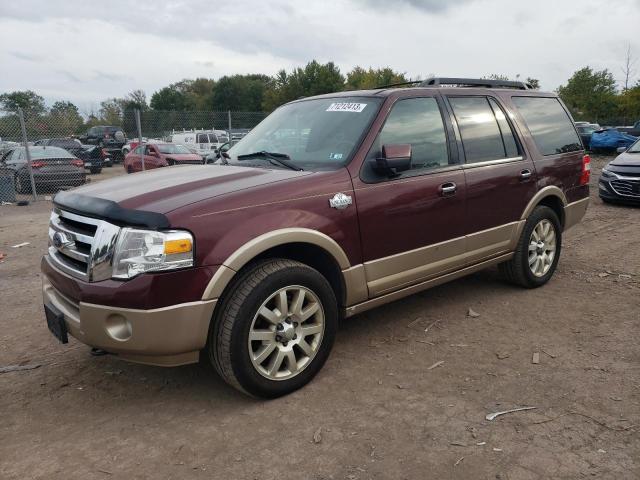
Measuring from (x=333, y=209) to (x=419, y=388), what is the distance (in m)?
1.27

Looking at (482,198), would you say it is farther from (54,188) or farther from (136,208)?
(54,188)

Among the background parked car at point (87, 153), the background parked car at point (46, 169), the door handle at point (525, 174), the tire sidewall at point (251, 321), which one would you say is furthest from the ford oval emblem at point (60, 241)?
the background parked car at point (87, 153)

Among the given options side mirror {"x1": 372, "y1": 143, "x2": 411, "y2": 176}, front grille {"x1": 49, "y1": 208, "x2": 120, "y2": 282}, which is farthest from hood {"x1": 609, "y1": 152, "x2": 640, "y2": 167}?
front grille {"x1": 49, "y1": 208, "x2": 120, "y2": 282}

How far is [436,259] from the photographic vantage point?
4.05m

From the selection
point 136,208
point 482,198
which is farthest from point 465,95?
point 136,208

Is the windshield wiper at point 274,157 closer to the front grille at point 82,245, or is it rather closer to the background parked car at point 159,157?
the front grille at point 82,245

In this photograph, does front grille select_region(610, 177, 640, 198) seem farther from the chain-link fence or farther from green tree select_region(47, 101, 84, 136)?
green tree select_region(47, 101, 84, 136)

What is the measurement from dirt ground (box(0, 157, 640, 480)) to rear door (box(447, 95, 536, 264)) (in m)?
0.70

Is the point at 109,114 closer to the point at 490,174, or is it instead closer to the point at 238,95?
the point at 490,174

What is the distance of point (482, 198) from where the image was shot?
170 inches

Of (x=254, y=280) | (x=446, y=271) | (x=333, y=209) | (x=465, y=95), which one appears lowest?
(x=446, y=271)

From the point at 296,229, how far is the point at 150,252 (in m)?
0.86

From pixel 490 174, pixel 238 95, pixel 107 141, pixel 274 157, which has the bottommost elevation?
pixel 490 174

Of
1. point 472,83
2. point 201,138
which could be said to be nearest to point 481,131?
point 472,83
